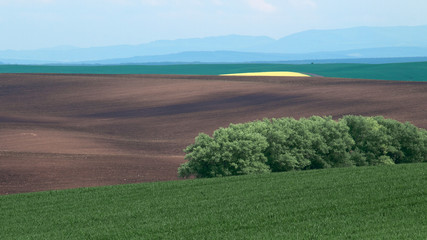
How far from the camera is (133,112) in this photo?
5909 cm

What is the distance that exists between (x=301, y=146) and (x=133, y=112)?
33.9 m

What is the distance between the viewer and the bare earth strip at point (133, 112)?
1250 inches

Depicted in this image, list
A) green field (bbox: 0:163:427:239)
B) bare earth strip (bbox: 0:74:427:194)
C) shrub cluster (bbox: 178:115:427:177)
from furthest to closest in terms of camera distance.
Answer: bare earth strip (bbox: 0:74:427:194), shrub cluster (bbox: 178:115:427:177), green field (bbox: 0:163:427:239)

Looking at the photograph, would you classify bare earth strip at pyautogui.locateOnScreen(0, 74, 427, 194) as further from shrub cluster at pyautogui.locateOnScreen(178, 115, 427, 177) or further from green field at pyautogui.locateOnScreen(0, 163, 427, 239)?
green field at pyautogui.locateOnScreen(0, 163, 427, 239)

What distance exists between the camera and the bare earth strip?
104 ft

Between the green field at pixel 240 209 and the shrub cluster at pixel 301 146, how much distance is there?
9.48ft

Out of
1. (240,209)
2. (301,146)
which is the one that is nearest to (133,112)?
(301,146)

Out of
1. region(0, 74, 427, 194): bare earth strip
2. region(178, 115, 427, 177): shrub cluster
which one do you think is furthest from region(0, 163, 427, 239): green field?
region(0, 74, 427, 194): bare earth strip

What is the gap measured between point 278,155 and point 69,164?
40.2 ft

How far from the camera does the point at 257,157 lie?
26.2 m

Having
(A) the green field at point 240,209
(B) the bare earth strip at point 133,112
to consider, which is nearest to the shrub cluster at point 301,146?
(A) the green field at point 240,209

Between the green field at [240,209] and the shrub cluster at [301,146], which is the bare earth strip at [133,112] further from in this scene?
the green field at [240,209]

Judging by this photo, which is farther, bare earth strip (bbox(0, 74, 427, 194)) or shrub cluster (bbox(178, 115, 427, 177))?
bare earth strip (bbox(0, 74, 427, 194))

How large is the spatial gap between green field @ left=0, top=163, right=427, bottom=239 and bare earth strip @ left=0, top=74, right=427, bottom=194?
8.42 metres
